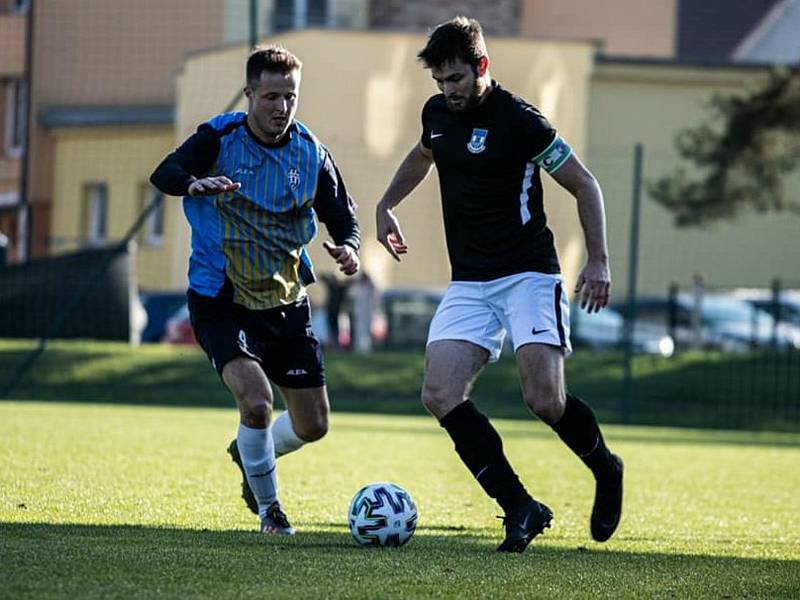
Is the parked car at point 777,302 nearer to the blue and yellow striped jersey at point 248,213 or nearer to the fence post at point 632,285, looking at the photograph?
the fence post at point 632,285

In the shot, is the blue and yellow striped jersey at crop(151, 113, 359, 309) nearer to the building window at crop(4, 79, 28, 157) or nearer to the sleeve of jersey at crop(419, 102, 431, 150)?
the sleeve of jersey at crop(419, 102, 431, 150)

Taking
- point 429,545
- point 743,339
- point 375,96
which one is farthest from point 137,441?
point 375,96

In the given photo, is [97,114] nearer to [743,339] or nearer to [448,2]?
[448,2]

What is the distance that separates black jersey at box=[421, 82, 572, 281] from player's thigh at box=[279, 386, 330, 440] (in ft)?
2.93

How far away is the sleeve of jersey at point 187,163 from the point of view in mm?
7332

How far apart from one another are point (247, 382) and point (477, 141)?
1407 mm

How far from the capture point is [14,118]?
4144cm

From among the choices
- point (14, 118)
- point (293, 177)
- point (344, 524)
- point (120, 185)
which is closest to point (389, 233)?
point (293, 177)

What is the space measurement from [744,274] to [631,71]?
922 centimetres

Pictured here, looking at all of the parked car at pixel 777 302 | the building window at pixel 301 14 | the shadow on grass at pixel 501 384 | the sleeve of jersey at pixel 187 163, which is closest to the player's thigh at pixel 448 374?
the sleeve of jersey at pixel 187 163

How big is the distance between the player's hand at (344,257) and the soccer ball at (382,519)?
102cm

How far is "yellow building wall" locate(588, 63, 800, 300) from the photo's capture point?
22938 mm

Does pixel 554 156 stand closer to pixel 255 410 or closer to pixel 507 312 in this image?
pixel 507 312

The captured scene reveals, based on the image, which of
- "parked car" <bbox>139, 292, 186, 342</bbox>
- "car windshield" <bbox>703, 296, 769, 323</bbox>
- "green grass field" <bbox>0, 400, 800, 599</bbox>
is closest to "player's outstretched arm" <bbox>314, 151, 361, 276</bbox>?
"green grass field" <bbox>0, 400, 800, 599</bbox>
